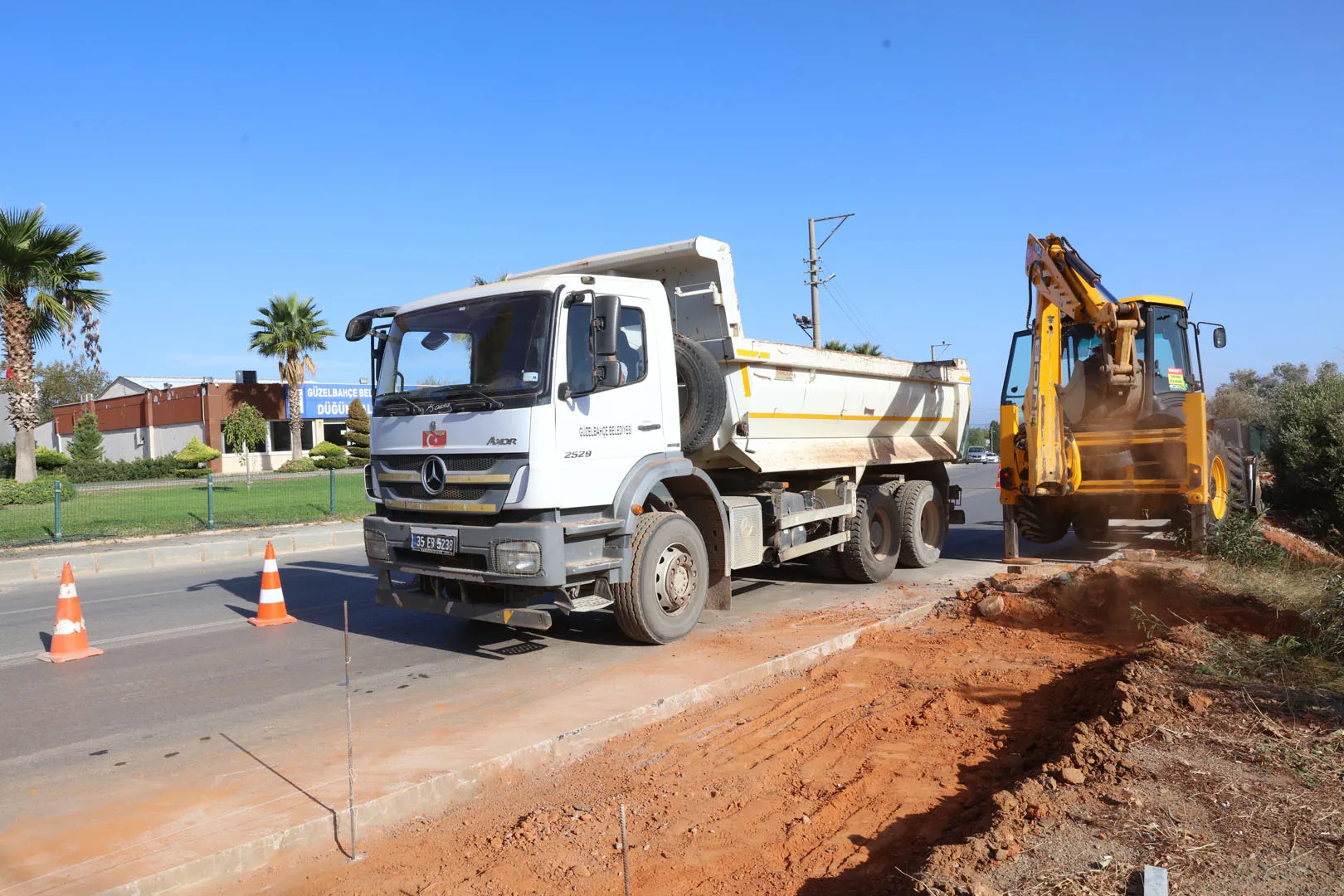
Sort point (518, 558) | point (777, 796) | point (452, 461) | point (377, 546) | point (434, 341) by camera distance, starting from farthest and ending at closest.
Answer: point (377, 546)
point (434, 341)
point (452, 461)
point (518, 558)
point (777, 796)

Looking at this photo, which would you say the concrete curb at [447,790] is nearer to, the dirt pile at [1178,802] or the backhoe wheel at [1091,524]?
the dirt pile at [1178,802]

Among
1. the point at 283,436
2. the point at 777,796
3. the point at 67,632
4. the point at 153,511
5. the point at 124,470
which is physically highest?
the point at 283,436

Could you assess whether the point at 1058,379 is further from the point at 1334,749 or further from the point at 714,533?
the point at 1334,749

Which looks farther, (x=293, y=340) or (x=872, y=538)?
(x=293, y=340)

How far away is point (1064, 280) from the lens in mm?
10602

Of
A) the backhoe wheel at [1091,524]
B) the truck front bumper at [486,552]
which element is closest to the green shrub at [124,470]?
the truck front bumper at [486,552]

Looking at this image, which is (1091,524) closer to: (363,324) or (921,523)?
(921,523)

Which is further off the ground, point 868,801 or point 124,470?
point 124,470

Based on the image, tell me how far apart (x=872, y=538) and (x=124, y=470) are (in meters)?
35.1

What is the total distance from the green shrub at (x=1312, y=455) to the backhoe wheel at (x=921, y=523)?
21.0ft

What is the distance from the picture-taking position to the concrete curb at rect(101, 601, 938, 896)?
3.55m

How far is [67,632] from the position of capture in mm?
7516

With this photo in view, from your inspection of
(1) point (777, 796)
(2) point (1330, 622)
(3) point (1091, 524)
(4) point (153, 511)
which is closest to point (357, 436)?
(4) point (153, 511)

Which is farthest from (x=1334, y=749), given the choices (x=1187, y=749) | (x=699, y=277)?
(x=699, y=277)
